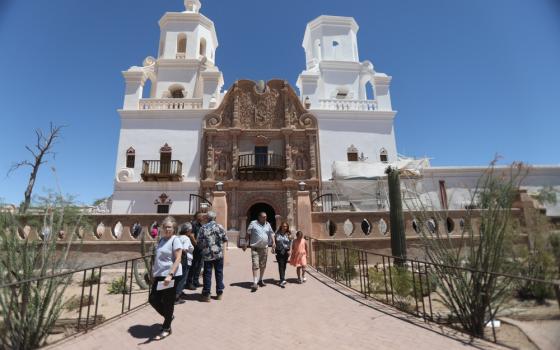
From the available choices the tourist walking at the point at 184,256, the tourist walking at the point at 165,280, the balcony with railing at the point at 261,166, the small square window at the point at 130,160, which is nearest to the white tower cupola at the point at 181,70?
the small square window at the point at 130,160

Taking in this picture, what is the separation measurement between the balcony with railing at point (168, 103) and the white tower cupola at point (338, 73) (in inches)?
309

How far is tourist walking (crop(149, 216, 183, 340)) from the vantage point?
14.2 ft

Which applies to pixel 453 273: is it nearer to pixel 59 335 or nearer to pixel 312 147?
pixel 59 335

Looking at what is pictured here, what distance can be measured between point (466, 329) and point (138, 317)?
18.6 feet

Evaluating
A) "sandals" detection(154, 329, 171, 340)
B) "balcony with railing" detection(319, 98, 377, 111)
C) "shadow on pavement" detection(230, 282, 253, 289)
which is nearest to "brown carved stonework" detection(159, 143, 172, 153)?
"balcony with railing" detection(319, 98, 377, 111)

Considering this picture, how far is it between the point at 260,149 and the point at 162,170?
647 centimetres

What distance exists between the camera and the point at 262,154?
18922 mm

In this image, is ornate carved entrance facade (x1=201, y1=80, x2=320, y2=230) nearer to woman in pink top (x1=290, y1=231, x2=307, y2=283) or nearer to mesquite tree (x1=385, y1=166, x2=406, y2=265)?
mesquite tree (x1=385, y1=166, x2=406, y2=265)

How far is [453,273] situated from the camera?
515cm

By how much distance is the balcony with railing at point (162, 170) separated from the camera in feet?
59.3

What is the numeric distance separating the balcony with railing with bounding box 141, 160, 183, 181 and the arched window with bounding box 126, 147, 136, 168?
87 cm

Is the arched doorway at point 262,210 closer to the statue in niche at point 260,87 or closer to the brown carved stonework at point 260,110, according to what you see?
the brown carved stonework at point 260,110

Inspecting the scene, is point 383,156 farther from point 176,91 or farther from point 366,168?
point 176,91

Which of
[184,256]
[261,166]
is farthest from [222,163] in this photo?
[184,256]
